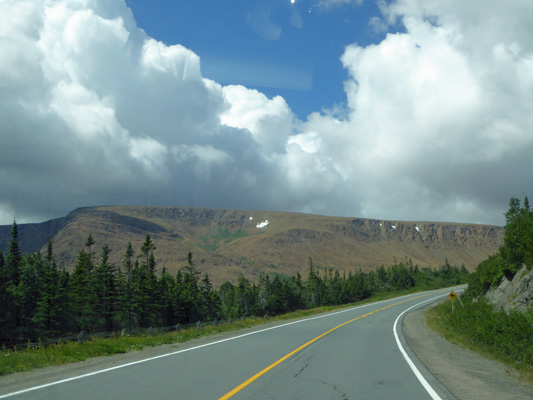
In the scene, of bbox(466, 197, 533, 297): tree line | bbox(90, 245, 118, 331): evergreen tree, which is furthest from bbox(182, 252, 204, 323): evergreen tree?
bbox(466, 197, 533, 297): tree line

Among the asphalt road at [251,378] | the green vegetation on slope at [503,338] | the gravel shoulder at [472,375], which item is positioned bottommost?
the green vegetation on slope at [503,338]

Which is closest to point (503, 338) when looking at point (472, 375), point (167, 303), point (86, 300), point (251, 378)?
point (472, 375)

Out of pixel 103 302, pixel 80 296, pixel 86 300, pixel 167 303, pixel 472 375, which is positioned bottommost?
pixel 472 375

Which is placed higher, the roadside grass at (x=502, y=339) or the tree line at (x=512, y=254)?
the tree line at (x=512, y=254)

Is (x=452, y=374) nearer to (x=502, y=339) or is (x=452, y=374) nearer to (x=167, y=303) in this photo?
(x=502, y=339)

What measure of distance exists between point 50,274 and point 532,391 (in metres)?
61.4

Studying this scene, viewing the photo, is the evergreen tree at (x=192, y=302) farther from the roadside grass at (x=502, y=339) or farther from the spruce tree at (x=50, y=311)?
the roadside grass at (x=502, y=339)

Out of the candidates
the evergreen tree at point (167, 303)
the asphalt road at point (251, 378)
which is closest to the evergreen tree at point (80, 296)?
the evergreen tree at point (167, 303)

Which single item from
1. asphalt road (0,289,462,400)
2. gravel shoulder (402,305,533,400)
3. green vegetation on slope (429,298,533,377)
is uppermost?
asphalt road (0,289,462,400)

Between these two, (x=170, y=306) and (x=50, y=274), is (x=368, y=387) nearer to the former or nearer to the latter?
(x=50, y=274)

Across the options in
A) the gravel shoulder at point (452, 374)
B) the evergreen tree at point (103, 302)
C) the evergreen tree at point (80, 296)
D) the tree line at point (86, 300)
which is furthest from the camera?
the evergreen tree at point (103, 302)

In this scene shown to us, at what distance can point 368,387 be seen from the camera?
28.8 feet

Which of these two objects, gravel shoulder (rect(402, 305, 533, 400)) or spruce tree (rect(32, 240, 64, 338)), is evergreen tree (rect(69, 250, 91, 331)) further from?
gravel shoulder (rect(402, 305, 533, 400))

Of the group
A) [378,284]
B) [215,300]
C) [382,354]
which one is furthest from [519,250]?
[378,284]
